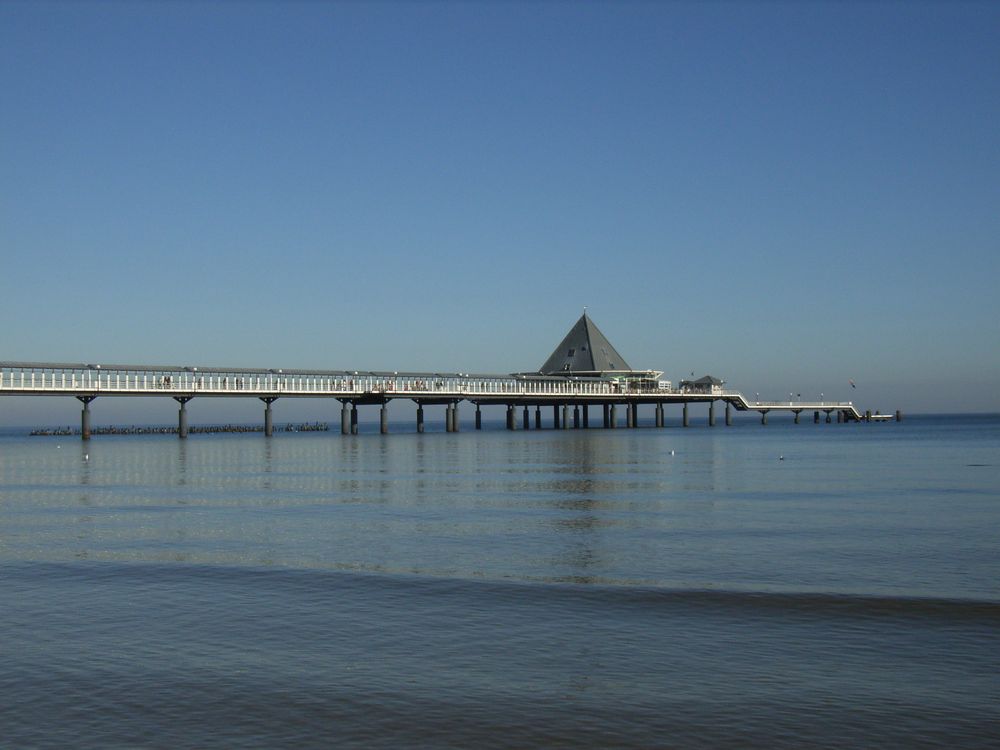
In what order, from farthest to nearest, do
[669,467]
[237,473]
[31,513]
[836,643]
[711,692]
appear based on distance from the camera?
[669,467] < [237,473] < [31,513] < [836,643] < [711,692]

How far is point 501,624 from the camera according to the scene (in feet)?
42.8

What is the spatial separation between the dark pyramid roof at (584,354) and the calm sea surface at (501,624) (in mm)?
102442

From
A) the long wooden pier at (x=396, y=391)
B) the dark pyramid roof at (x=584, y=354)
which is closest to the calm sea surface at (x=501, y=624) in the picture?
the long wooden pier at (x=396, y=391)

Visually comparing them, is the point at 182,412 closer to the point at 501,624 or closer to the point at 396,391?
the point at 396,391

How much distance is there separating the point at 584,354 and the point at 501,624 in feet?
395

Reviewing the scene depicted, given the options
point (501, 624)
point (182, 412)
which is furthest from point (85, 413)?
point (501, 624)

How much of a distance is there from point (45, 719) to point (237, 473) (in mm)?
33752

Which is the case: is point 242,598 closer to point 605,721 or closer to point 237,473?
point 605,721

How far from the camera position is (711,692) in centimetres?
1006

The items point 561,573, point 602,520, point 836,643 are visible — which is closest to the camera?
point 836,643

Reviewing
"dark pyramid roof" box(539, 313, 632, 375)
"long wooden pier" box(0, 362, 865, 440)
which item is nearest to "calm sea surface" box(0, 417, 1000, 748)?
"long wooden pier" box(0, 362, 865, 440)

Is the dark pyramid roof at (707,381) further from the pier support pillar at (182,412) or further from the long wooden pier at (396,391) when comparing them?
the pier support pillar at (182,412)

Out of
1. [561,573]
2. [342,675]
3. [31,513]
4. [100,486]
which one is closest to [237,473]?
[100,486]

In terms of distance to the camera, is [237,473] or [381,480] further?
[237,473]
